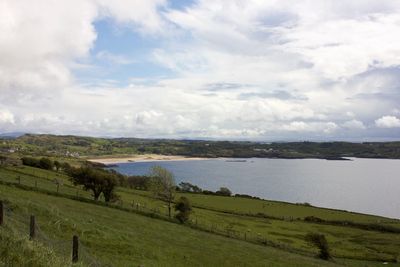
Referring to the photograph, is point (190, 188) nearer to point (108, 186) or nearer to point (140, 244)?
point (108, 186)

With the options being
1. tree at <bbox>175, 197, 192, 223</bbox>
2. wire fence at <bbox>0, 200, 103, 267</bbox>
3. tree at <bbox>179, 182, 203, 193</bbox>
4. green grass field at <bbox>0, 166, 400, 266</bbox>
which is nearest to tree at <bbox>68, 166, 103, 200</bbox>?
green grass field at <bbox>0, 166, 400, 266</bbox>

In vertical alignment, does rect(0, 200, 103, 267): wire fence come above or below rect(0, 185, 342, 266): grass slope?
above

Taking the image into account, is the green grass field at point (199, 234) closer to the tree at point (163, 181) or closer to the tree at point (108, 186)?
the tree at point (163, 181)

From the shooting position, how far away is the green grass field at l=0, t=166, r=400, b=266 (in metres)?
28.2

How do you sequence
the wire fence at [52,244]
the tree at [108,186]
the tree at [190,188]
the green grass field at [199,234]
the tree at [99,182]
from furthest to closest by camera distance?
1. the tree at [190,188]
2. the tree at [99,182]
3. the tree at [108,186]
4. the green grass field at [199,234]
5. the wire fence at [52,244]

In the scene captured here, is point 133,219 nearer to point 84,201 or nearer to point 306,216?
point 84,201

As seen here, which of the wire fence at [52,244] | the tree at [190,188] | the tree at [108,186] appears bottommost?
the tree at [190,188]

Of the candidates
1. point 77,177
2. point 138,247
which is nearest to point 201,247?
point 138,247

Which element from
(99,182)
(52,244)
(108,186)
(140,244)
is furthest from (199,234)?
(52,244)

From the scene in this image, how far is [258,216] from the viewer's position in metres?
96.6

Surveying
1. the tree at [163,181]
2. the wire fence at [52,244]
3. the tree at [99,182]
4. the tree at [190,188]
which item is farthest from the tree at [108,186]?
the tree at [190,188]

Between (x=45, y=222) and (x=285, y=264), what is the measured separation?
2340cm

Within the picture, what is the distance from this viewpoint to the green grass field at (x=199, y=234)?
92.4 ft

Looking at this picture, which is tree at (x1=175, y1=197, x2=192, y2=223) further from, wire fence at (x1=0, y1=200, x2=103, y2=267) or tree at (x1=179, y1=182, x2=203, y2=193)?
tree at (x1=179, y1=182, x2=203, y2=193)
